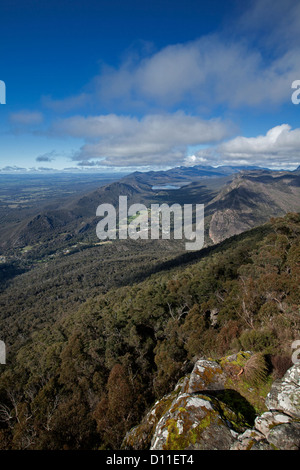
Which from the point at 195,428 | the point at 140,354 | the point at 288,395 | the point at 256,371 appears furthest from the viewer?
the point at 140,354

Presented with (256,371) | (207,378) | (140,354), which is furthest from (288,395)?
(140,354)

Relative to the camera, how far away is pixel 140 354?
24297 mm

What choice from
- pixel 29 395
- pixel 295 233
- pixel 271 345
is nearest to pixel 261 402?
pixel 271 345

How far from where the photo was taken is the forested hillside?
538 inches

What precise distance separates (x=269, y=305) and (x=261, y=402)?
35.9 ft

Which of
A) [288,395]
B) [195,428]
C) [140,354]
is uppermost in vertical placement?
[288,395]

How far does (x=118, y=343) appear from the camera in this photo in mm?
28375

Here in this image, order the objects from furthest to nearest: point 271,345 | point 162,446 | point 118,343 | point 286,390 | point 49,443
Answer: point 118,343 → point 49,443 → point 271,345 → point 286,390 → point 162,446

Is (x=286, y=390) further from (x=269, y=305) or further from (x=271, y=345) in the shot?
(x=269, y=305)

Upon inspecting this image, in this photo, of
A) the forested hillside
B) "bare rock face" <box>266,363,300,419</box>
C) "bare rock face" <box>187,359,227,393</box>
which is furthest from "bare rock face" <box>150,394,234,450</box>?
the forested hillside

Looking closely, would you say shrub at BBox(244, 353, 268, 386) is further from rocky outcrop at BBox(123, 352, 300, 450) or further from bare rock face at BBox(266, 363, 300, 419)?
bare rock face at BBox(266, 363, 300, 419)

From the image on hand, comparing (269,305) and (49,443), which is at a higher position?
(269,305)

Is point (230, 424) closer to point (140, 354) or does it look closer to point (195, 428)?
point (195, 428)
